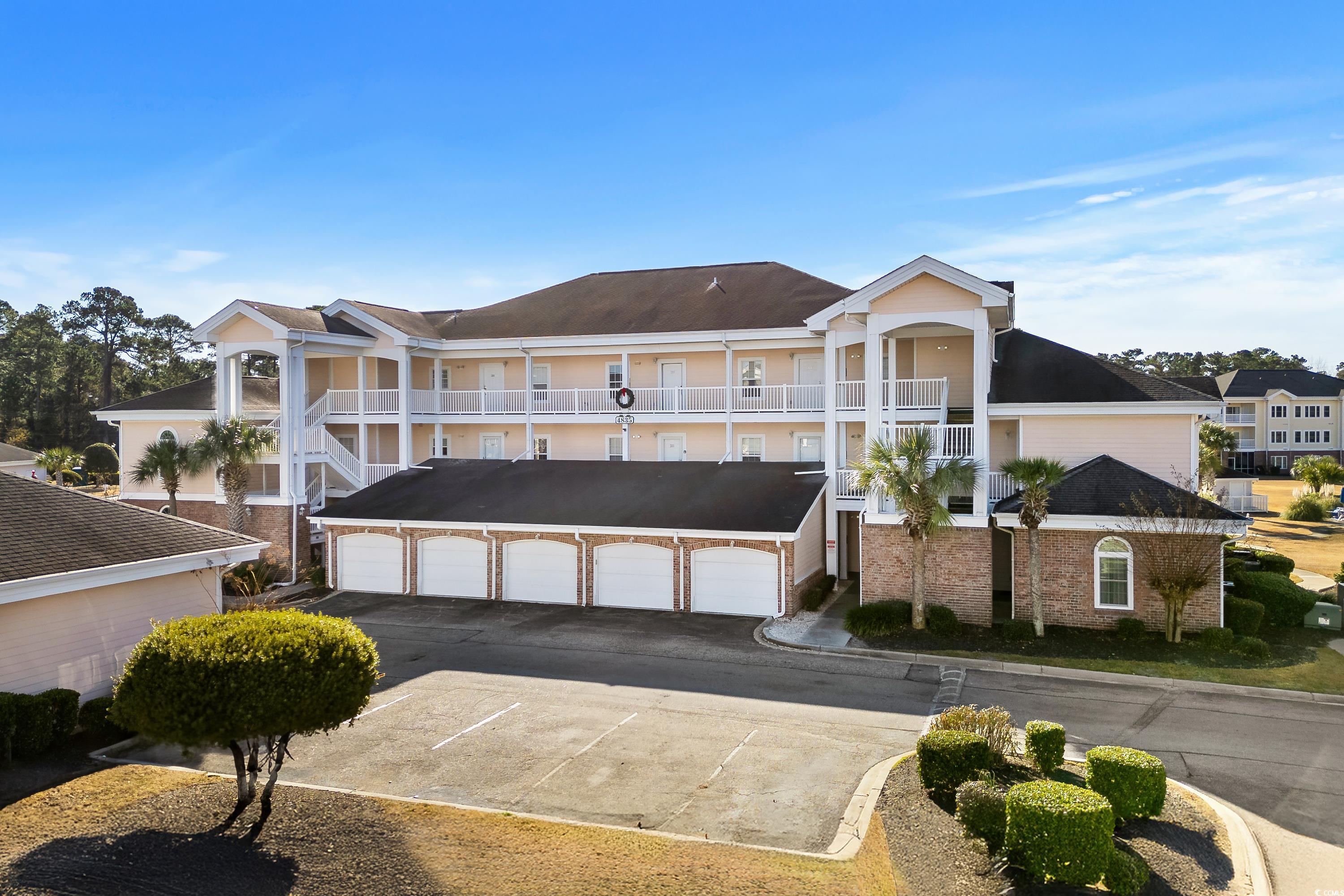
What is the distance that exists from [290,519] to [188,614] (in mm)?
13068

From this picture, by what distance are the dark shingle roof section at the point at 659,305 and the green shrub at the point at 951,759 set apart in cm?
1928

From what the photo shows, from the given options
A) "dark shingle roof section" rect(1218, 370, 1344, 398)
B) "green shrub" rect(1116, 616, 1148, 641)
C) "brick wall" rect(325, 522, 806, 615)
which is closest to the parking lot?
"brick wall" rect(325, 522, 806, 615)

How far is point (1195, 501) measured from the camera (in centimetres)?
1916

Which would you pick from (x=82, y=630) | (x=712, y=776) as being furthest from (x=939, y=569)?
(x=82, y=630)

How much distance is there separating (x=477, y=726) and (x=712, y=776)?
14.2 feet

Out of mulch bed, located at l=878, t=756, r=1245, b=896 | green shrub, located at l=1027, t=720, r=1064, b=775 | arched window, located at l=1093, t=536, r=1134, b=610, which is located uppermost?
arched window, located at l=1093, t=536, r=1134, b=610

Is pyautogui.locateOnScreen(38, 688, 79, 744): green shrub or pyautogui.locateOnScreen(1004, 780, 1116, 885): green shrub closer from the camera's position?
pyautogui.locateOnScreen(1004, 780, 1116, 885): green shrub

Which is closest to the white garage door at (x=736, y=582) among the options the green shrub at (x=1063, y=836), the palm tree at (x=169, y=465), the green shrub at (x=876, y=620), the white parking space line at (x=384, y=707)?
the green shrub at (x=876, y=620)

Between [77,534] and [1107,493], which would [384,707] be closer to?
[77,534]

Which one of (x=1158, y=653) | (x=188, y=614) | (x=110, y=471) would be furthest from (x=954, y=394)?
(x=110, y=471)

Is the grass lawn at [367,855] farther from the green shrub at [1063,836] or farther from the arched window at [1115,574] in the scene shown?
the arched window at [1115,574]

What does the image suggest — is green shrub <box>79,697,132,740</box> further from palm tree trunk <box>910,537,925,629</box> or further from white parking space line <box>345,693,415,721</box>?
palm tree trunk <box>910,537,925,629</box>

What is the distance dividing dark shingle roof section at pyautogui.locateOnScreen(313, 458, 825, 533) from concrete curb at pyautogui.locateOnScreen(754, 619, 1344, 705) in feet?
12.1

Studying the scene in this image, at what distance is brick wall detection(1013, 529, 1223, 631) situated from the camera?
19641mm
